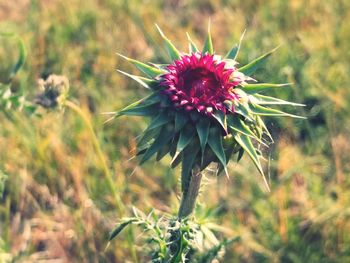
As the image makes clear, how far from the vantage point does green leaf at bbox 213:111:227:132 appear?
211 centimetres

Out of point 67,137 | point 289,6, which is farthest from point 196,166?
point 289,6

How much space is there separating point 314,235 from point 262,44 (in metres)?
1.69

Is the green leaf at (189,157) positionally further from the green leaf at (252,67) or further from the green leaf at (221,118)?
the green leaf at (252,67)

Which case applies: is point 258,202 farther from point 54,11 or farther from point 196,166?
point 54,11

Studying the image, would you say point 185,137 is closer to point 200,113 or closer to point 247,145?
point 200,113

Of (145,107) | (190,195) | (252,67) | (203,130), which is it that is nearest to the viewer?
(203,130)

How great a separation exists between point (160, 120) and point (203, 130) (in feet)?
0.56

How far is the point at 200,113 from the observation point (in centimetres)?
217

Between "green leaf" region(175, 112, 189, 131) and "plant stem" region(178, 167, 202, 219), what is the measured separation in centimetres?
38

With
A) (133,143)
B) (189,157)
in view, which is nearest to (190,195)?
(189,157)

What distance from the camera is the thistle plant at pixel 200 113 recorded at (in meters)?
2.16

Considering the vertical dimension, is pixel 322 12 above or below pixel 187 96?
above

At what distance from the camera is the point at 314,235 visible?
3734 millimetres

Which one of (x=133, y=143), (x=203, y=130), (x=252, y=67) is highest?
(x=252, y=67)
